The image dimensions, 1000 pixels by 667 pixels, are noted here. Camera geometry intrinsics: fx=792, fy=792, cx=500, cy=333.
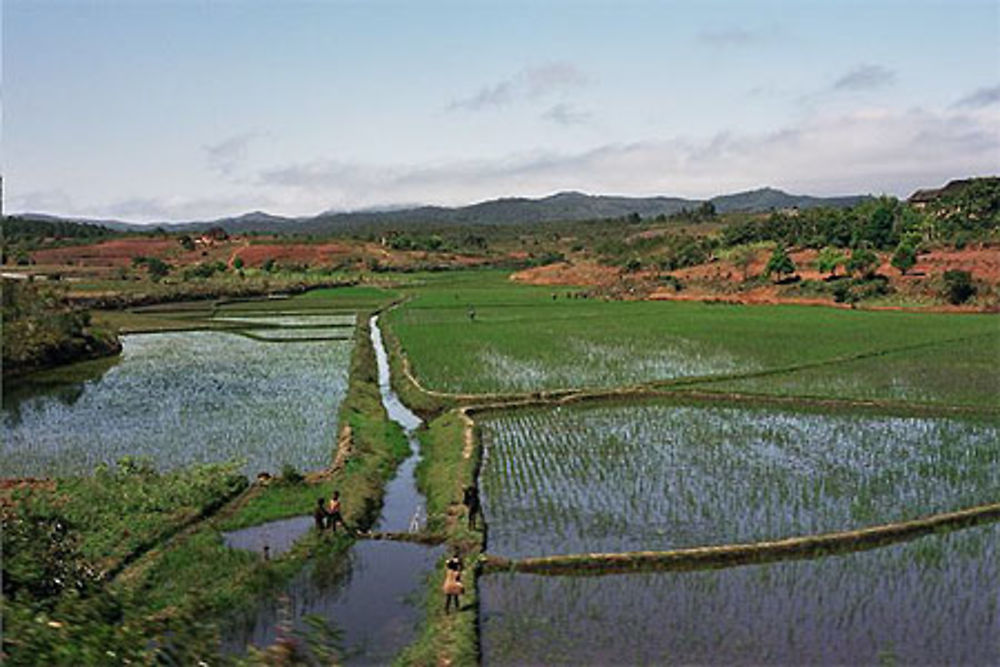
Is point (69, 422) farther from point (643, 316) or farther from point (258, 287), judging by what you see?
point (258, 287)

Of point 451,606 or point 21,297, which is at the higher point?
point 21,297

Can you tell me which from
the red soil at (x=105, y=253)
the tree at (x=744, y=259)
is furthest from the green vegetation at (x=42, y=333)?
the red soil at (x=105, y=253)

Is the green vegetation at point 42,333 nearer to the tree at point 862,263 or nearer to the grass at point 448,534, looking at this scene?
the grass at point 448,534

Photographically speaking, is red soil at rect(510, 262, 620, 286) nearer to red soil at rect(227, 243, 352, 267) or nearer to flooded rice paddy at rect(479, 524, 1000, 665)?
red soil at rect(227, 243, 352, 267)

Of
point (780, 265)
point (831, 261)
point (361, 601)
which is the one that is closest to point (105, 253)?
point (780, 265)

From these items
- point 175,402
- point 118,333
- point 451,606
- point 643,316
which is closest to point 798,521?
point 451,606

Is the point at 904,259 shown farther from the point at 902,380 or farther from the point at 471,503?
the point at 471,503
